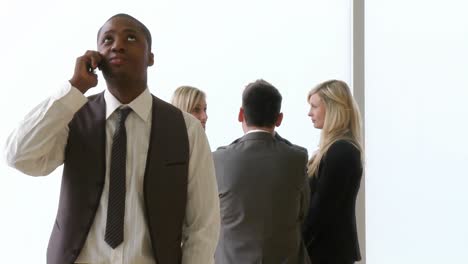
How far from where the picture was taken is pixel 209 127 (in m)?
3.77

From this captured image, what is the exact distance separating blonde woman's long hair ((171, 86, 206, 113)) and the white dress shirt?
3.60 feet

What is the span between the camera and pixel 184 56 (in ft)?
12.1

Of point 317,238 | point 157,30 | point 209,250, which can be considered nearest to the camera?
point 209,250

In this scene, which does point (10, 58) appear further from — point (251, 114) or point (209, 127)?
point (251, 114)

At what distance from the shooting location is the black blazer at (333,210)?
281 cm

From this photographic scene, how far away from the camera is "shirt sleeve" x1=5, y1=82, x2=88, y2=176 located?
181cm

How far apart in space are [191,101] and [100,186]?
1.33 metres

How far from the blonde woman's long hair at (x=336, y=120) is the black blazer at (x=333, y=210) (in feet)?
0.23

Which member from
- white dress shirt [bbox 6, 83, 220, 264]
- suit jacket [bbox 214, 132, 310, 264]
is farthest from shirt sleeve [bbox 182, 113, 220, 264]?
suit jacket [bbox 214, 132, 310, 264]
